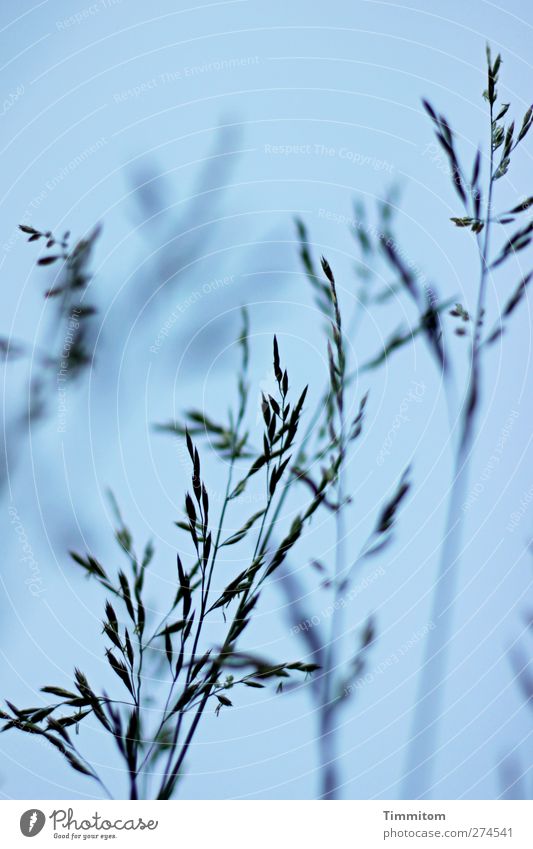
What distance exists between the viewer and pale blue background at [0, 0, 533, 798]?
1.69 ft

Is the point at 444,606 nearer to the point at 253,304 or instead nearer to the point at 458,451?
the point at 458,451

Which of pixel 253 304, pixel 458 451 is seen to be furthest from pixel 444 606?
pixel 253 304

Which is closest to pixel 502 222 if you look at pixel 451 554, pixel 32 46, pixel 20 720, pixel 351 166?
pixel 351 166

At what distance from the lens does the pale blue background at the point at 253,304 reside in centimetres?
51

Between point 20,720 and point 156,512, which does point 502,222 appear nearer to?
point 156,512

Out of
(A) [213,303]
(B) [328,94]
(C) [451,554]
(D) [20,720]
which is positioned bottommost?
(D) [20,720]

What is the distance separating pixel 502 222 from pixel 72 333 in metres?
0.28

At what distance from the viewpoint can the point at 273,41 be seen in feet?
→ 1.75

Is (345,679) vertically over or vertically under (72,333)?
under

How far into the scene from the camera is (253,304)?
526mm

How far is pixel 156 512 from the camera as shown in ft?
1.70

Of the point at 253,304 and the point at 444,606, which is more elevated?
the point at 253,304

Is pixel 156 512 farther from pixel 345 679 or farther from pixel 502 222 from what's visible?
pixel 502 222

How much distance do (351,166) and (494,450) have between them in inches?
7.9
